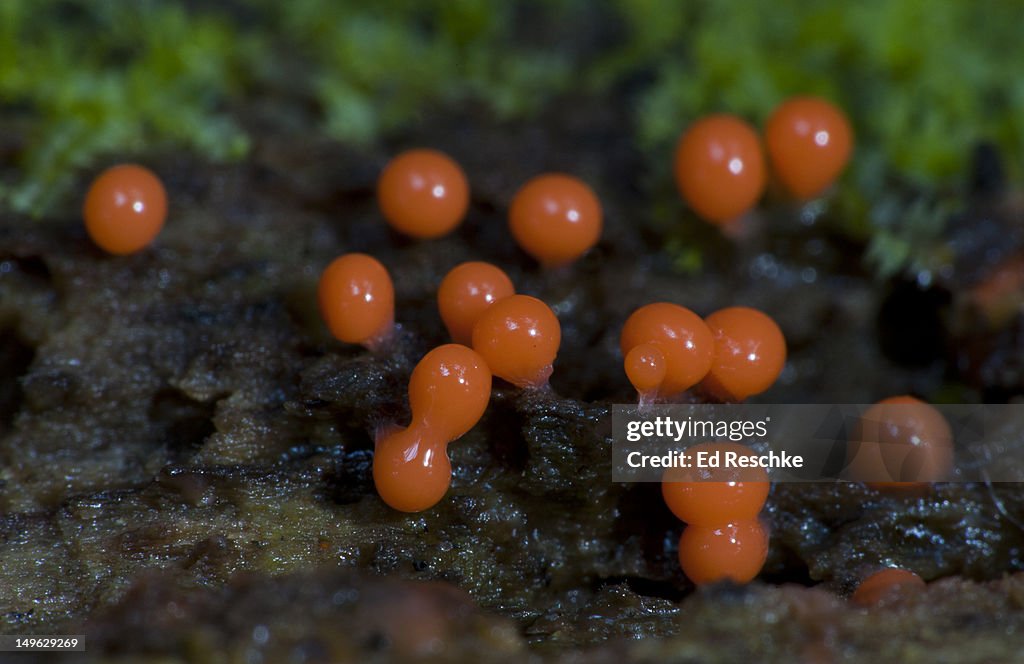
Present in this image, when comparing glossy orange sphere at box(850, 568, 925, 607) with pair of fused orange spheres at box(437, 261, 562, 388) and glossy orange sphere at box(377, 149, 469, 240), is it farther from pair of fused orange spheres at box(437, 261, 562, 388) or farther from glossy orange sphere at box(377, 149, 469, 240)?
glossy orange sphere at box(377, 149, 469, 240)

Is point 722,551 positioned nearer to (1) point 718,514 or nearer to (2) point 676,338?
(1) point 718,514

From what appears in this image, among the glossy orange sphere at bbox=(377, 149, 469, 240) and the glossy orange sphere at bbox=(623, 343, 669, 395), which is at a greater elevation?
the glossy orange sphere at bbox=(377, 149, 469, 240)

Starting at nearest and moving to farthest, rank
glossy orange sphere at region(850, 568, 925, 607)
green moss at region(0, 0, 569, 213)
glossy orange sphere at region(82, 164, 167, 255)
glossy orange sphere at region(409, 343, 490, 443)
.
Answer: glossy orange sphere at region(850, 568, 925, 607) < glossy orange sphere at region(409, 343, 490, 443) < glossy orange sphere at region(82, 164, 167, 255) < green moss at region(0, 0, 569, 213)

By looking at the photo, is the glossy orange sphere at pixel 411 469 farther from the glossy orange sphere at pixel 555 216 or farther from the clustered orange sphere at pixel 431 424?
the glossy orange sphere at pixel 555 216

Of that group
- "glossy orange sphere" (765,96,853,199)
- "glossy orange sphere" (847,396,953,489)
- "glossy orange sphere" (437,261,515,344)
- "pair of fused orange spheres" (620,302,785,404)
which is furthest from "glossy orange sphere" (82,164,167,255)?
"glossy orange sphere" (847,396,953,489)

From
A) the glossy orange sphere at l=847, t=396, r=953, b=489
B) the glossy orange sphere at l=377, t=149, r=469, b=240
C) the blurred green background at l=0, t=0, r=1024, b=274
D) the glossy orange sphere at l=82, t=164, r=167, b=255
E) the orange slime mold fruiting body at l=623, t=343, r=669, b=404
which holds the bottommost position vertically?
the glossy orange sphere at l=847, t=396, r=953, b=489

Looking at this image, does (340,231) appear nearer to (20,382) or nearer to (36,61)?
(20,382)

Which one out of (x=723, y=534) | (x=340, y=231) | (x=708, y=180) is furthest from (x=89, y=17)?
(x=723, y=534)

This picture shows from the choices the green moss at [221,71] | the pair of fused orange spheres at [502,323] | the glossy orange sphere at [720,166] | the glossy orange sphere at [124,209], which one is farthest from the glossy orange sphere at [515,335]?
the green moss at [221,71]

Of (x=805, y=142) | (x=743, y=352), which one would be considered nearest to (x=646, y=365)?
(x=743, y=352)
